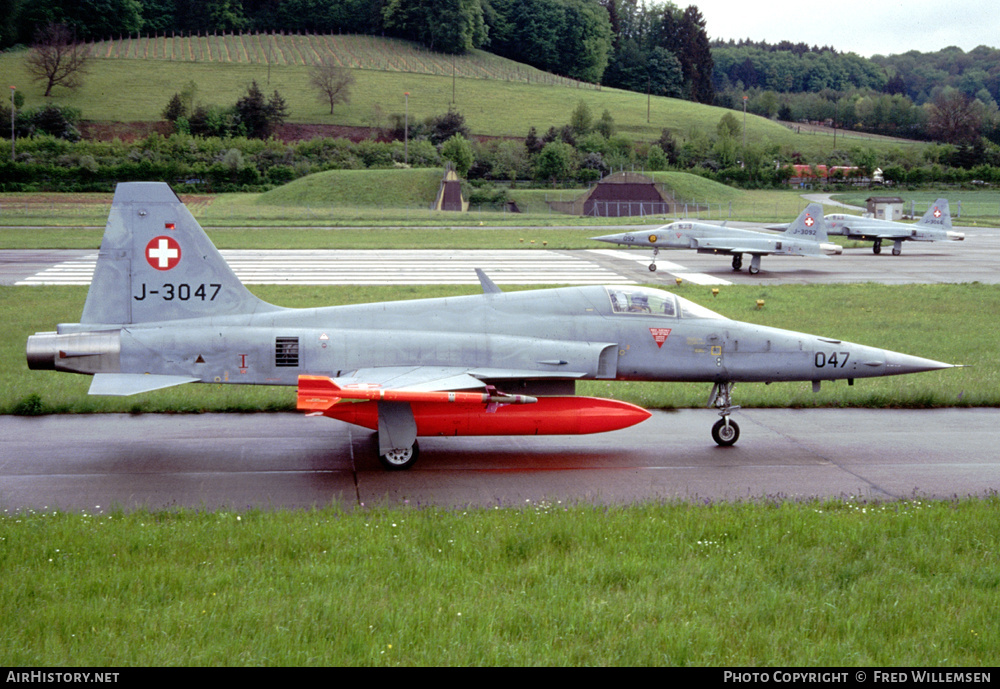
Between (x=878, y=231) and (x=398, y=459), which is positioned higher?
(x=878, y=231)

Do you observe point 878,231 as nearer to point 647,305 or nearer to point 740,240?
point 740,240

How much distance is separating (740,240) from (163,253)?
3114cm

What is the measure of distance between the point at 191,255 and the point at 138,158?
9081 cm

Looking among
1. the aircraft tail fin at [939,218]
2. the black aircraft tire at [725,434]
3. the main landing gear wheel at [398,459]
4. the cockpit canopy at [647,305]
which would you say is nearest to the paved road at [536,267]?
the aircraft tail fin at [939,218]

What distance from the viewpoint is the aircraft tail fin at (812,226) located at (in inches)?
1610

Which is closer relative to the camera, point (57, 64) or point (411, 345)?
point (411, 345)

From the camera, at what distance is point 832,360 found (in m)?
13.3

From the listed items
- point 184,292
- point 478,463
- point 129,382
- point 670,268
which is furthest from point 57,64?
point 478,463

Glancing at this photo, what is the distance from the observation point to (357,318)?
1315 centimetres

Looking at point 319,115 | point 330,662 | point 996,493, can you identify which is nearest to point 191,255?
point 330,662

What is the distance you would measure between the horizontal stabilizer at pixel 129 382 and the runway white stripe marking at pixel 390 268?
19623 mm

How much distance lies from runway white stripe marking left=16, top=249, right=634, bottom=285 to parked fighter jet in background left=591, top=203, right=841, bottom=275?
3420mm

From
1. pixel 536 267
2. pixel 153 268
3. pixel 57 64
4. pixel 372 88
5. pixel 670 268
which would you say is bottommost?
pixel 670 268

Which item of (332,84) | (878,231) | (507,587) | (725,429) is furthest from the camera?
(332,84)
